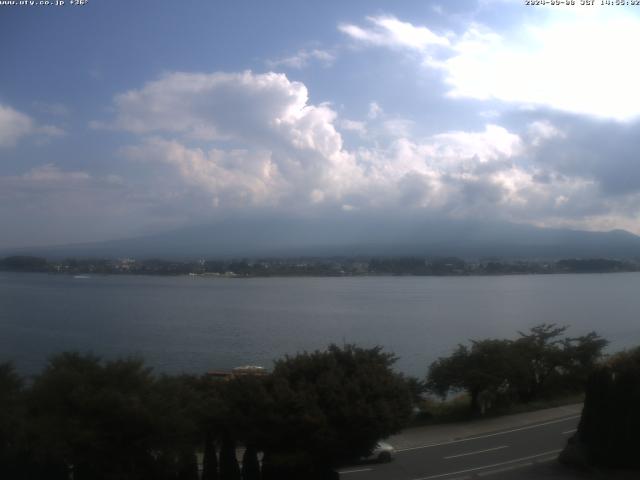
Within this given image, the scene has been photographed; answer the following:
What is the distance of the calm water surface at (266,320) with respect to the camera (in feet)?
98.8

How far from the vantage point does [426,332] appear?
36938mm

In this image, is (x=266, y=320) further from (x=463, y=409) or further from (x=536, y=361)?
(x=463, y=409)

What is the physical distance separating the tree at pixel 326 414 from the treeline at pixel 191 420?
14mm

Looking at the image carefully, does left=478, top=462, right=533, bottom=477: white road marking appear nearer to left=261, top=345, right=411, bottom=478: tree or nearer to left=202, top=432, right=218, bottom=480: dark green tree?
left=261, top=345, right=411, bottom=478: tree

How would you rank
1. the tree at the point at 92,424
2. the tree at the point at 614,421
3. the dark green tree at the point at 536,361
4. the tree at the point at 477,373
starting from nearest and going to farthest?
the tree at the point at 92,424 → the tree at the point at 614,421 → the tree at the point at 477,373 → the dark green tree at the point at 536,361

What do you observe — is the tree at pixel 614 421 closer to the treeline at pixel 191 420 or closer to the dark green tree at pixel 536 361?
the treeline at pixel 191 420

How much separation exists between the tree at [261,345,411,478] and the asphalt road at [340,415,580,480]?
5.80ft

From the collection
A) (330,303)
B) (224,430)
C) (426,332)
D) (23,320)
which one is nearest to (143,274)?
(330,303)

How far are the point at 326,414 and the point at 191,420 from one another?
1.76 m

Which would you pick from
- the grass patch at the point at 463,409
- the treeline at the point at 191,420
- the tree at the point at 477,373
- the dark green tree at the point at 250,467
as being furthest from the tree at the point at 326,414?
the tree at the point at 477,373

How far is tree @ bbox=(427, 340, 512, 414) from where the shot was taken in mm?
17375

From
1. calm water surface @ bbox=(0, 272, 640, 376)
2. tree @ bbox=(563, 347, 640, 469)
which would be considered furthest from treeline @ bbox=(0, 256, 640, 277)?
tree @ bbox=(563, 347, 640, 469)

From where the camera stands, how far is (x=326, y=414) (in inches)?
337

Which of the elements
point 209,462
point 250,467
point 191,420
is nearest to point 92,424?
point 191,420
